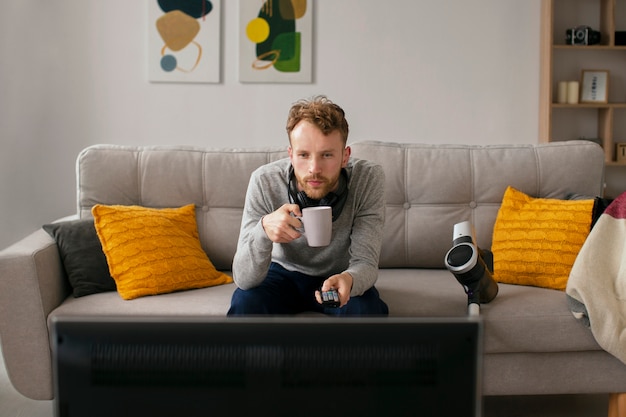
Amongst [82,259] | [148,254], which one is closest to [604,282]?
[148,254]

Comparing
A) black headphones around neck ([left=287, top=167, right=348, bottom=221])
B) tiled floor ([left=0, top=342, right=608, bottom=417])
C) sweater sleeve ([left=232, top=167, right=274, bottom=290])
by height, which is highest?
black headphones around neck ([left=287, top=167, right=348, bottom=221])

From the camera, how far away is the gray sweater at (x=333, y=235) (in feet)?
6.36

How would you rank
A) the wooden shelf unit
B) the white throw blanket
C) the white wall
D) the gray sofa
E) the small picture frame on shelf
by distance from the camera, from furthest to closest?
the small picture frame on shelf
the wooden shelf unit
the white wall
the gray sofa
the white throw blanket

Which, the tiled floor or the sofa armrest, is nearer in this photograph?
the sofa armrest

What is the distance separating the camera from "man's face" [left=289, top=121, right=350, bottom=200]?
5.91ft

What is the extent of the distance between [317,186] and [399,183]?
3.00ft

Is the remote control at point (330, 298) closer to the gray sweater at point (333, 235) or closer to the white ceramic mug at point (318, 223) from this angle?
the white ceramic mug at point (318, 223)

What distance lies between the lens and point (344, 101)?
163 inches

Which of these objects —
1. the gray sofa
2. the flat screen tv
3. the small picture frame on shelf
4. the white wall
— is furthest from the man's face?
the small picture frame on shelf

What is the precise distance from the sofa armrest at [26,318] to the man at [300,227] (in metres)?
0.59

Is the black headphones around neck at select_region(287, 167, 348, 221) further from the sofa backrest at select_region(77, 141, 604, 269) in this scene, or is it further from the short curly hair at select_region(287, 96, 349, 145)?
the sofa backrest at select_region(77, 141, 604, 269)

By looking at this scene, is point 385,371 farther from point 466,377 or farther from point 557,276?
point 557,276

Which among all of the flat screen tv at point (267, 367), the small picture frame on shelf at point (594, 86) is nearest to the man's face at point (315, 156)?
the flat screen tv at point (267, 367)

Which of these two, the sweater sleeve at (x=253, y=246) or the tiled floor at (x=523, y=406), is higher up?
the sweater sleeve at (x=253, y=246)
